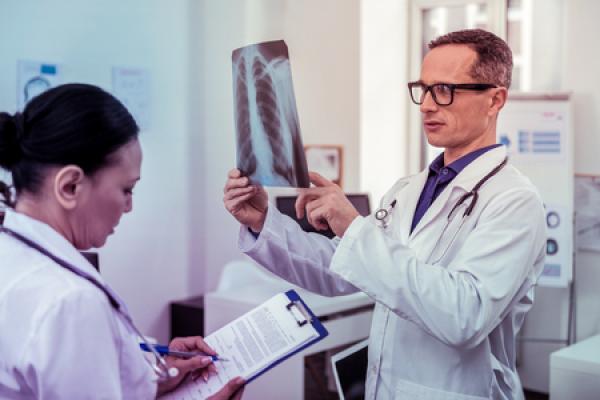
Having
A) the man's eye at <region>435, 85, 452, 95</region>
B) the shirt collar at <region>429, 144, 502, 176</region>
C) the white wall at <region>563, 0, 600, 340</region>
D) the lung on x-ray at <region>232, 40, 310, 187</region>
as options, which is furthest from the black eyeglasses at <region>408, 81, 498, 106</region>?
the white wall at <region>563, 0, 600, 340</region>

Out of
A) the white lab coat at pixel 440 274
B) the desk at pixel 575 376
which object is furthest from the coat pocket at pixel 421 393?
the desk at pixel 575 376

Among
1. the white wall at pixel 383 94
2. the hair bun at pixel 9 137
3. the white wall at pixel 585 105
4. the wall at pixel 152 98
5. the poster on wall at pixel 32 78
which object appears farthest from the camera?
the white wall at pixel 383 94

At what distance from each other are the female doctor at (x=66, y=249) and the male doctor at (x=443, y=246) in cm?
46

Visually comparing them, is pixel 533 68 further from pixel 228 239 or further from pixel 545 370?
pixel 228 239

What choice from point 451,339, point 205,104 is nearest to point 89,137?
point 451,339

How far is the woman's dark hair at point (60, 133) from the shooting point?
42.5 inches

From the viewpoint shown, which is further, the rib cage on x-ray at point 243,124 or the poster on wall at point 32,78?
the poster on wall at point 32,78

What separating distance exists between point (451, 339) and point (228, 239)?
10.9 ft

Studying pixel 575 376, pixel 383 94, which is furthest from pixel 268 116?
pixel 383 94

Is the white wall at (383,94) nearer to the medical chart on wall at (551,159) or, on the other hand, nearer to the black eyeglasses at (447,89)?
the medical chart on wall at (551,159)

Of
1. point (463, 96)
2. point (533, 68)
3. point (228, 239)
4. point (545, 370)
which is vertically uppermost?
point (533, 68)

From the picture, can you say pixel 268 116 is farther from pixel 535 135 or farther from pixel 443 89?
pixel 535 135

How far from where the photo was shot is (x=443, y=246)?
1.60 metres

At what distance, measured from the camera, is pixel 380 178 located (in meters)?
5.26
